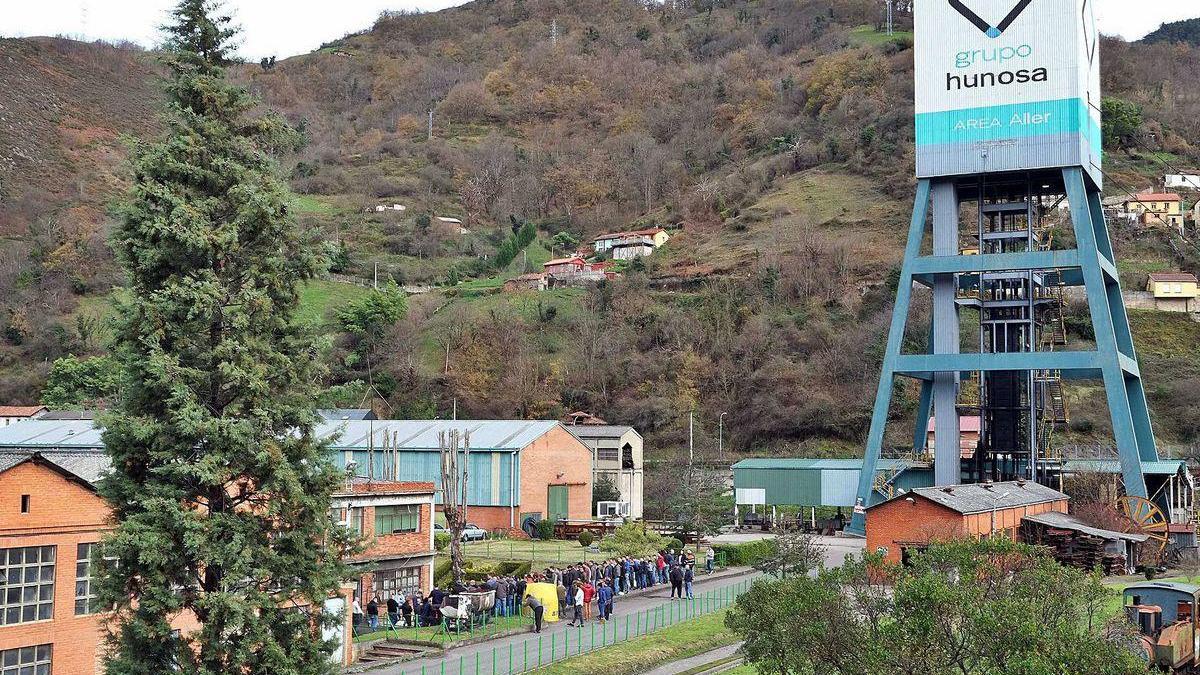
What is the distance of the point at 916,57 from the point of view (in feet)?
154

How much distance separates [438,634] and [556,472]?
27.2m

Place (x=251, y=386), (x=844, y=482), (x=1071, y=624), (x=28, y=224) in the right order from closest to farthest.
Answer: (x=1071, y=624) < (x=251, y=386) < (x=844, y=482) < (x=28, y=224)

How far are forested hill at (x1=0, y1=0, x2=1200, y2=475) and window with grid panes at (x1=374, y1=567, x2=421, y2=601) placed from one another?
12181 millimetres

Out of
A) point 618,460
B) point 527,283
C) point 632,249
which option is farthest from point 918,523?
point 632,249

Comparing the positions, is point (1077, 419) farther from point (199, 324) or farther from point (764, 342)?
point (199, 324)

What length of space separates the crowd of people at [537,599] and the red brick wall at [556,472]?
18.1m

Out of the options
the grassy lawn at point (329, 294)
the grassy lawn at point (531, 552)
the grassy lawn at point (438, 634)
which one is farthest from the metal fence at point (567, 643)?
the grassy lawn at point (329, 294)

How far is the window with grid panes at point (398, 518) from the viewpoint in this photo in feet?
104

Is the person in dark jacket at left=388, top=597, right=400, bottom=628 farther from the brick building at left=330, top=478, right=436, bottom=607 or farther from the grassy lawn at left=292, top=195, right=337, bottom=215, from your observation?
the grassy lawn at left=292, top=195, right=337, bottom=215

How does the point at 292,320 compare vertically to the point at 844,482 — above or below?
above

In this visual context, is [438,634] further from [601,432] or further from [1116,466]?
[601,432]

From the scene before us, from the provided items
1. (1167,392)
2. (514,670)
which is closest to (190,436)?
(514,670)

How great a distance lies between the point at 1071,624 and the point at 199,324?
1173 centimetres

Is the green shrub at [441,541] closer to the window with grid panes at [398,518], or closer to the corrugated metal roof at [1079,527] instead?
the window with grid panes at [398,518]
